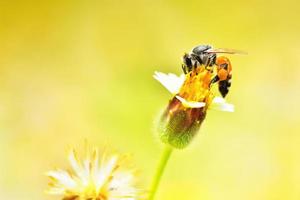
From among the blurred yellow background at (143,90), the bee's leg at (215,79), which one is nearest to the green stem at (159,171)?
the bee's leg at (215,79)

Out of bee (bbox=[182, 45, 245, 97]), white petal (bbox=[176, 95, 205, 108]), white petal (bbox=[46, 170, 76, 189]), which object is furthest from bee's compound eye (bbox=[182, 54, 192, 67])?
white petal (bbox=[46, 170, 76, 189])

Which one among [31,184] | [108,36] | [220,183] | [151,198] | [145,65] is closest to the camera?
[151,198]

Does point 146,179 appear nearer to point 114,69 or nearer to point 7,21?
point 114,69

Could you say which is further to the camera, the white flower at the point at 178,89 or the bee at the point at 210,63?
the bee at the point at 210,63

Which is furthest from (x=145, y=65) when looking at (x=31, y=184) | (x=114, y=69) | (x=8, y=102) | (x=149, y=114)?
(x=31, y=184)

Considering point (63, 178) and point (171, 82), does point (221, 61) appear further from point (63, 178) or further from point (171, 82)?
point (63, 178)

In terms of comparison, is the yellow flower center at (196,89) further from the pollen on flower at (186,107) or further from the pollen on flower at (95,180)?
the pollen on flower at (95,180)
